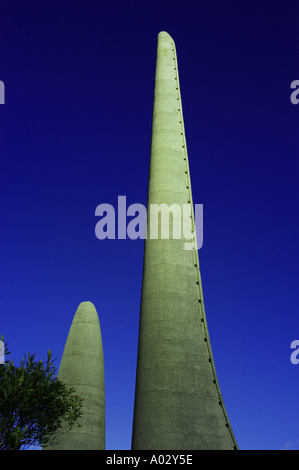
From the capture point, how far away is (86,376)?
24.1 m

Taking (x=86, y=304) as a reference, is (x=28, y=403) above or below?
below

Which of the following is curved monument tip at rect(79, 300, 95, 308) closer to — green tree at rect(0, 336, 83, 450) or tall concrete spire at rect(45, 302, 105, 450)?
tall concrete spire at rect(45, 302, 105, 450)

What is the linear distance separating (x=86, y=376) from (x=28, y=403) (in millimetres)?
9033

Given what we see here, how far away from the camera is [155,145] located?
25.4 meters

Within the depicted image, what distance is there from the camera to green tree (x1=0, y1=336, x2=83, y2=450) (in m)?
14.2

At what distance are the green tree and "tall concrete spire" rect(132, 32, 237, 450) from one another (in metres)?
3.56

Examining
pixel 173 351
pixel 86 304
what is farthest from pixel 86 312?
pixel 173 351

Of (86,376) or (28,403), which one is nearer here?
(28,403)

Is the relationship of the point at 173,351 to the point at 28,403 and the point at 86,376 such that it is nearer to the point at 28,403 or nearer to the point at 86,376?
the point at 28,403

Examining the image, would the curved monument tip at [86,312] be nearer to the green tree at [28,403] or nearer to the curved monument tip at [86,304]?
the curved monument tip at [86,304]

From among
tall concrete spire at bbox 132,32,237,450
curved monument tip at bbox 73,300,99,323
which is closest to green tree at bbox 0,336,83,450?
tall concrete spire at bbox 132,32,237,450

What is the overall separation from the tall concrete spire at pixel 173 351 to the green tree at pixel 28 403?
3.56 meters

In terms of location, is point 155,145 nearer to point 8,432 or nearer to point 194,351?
point 194,351
